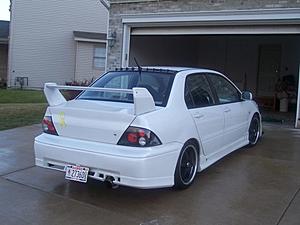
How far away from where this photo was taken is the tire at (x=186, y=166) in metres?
5.02

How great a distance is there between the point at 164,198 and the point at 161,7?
8.15 meters

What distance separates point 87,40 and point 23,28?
11.6ft

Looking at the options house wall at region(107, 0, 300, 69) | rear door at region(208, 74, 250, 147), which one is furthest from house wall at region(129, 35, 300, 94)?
rear door at region(208, 74, 250, 147)

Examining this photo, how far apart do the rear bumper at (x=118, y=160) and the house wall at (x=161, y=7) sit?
6.78m

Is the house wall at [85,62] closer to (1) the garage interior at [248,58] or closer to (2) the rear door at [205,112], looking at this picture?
(1) the garage interior at [248,58]

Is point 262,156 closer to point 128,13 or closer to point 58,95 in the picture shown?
point 58,95

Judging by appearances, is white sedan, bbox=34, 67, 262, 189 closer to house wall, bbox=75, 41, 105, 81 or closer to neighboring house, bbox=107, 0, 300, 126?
neighboring house, bbox=107, 0, 300, 126

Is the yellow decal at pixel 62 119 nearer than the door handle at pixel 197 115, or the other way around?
the yellow decal at pixel 62 119

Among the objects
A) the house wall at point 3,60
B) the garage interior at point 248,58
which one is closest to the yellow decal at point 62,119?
the garage interior at point 248,58

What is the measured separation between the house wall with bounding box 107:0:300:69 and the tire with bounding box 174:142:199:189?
632 centimetres

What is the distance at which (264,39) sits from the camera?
58.5 ft

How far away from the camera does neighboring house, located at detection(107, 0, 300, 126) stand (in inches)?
421

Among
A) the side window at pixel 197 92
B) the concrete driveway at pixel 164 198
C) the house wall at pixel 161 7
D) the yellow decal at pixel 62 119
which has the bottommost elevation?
the concrete driveway at pixel 164 198

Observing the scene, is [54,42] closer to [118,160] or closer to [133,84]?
[133,84]
